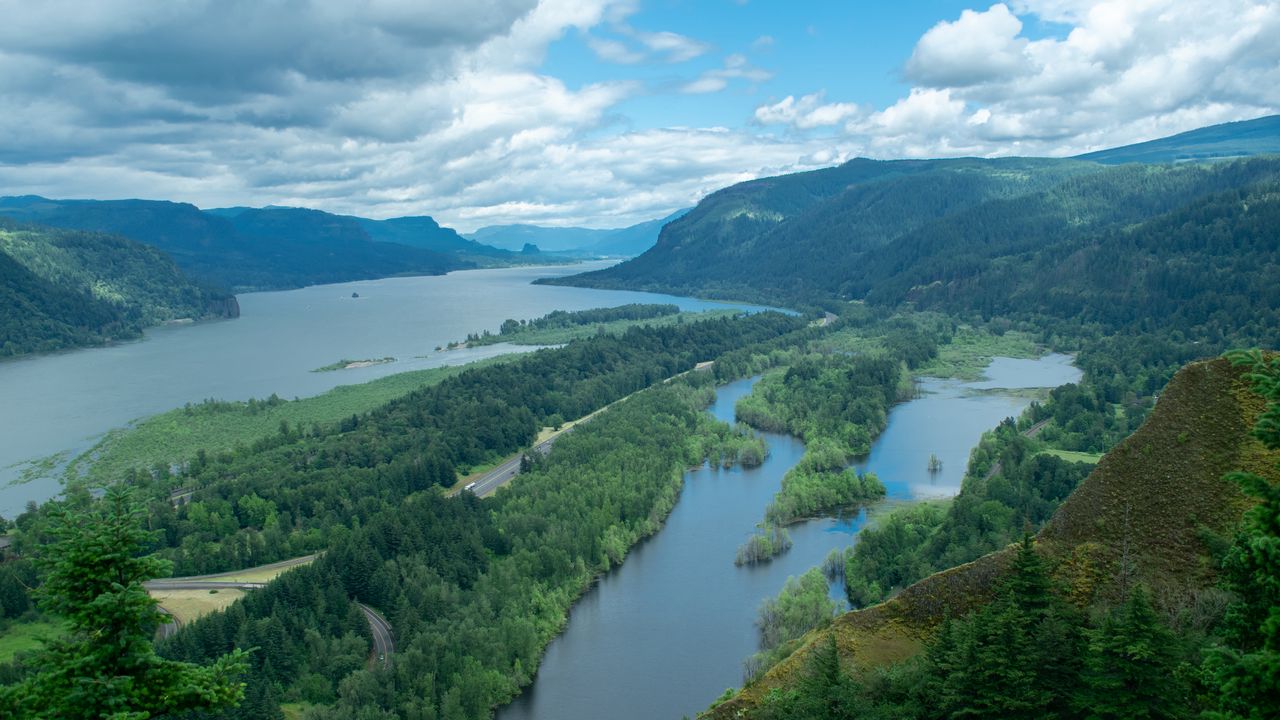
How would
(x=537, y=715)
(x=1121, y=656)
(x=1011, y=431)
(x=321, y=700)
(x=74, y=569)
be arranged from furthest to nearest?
(x=1011, y=431)
(x=537, y=715)
(x=321, y=700)
(x=1121, y=656)
(x=74, y=569)

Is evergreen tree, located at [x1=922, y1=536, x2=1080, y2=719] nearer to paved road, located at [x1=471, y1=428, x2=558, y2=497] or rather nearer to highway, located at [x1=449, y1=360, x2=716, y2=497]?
highway, located at [x1=449, y1=360, x2=716, y2=497]

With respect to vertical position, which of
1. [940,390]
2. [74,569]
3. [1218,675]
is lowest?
[940,390]

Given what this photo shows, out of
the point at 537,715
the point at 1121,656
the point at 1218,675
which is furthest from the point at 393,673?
the point at 1218,675

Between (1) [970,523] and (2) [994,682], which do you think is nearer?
(2) [994,682]

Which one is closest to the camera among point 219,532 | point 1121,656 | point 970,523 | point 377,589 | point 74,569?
point 74,569

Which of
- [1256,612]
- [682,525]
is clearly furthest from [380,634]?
[1256,612]

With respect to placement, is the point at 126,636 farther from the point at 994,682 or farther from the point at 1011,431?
the point at 1011,431

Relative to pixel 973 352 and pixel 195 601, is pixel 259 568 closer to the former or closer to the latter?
pixel 195 601
